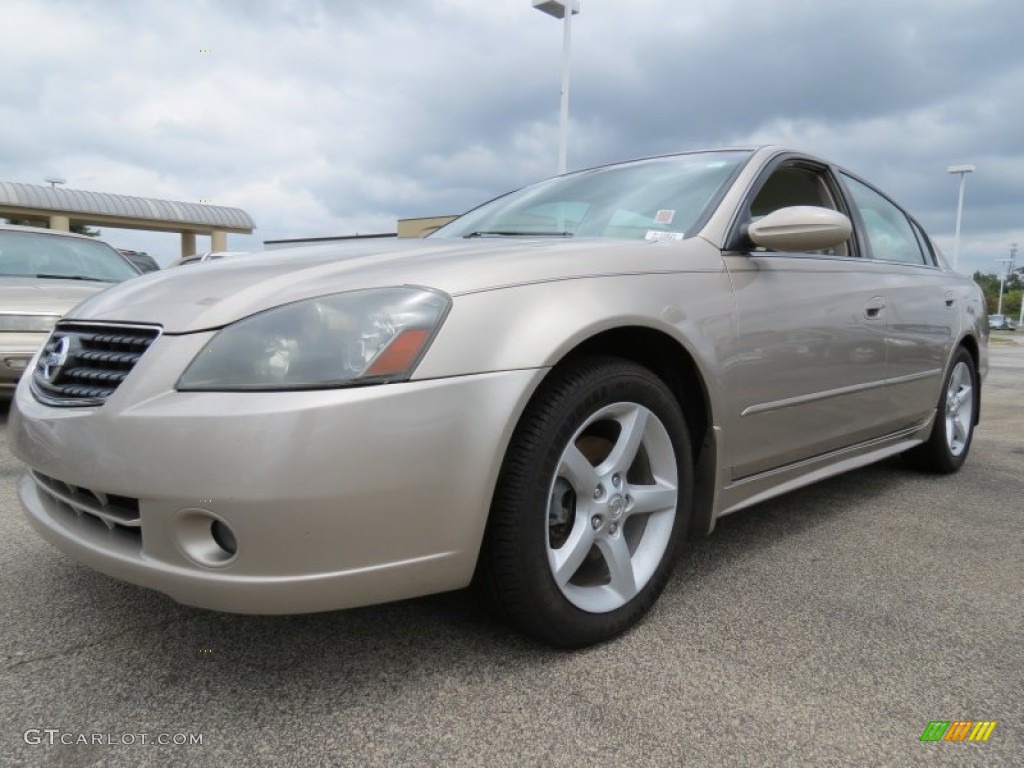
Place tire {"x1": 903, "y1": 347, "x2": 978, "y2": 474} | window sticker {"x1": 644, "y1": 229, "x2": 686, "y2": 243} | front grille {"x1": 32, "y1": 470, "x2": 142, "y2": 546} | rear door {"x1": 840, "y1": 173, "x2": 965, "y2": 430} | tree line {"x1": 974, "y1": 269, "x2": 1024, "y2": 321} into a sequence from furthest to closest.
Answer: tree line {"x1": 974, "y1": 269, "x2": 1024, "y2": 321}
tire {"x1": 903, "y1": 347, "x2": 978, "y2": 474}
rear door {"x1": 840, "y1": 173, "x2": 965, "y2": 430}
window sticker {"x1": 644, "y1": 229, "x2": 686, "y2": 243}
front grille {"x1": 32, "y1": 470, "x2": 142, "y2": 546}

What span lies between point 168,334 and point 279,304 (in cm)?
26

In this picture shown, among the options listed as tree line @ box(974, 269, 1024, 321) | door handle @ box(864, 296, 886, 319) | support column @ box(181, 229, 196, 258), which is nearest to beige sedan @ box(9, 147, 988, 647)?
door handle @ box(864, 296, 886, 319)

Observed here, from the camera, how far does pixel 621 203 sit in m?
2.56

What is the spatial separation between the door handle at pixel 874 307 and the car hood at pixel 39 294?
4.04 m

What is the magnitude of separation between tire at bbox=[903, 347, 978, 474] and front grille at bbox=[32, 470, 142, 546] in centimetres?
360

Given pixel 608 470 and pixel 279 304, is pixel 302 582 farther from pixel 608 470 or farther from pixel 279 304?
pixel 608 470

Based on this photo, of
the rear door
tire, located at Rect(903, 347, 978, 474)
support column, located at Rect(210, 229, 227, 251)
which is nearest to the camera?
the rear door

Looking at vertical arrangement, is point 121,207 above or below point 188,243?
above

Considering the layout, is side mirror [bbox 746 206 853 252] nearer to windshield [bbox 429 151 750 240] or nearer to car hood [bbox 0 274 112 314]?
windshield [bbox 429 151 750 240]

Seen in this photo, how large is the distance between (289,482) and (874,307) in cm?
245

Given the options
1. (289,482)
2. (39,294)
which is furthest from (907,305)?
(39,294)

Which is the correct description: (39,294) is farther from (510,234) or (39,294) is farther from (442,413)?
(442,413)

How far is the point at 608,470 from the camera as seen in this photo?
1.86m

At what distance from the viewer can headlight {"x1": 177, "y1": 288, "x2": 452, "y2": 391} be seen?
4.85 ft
